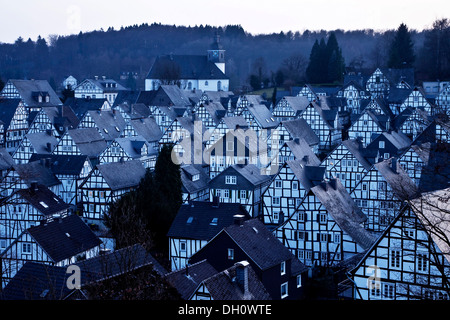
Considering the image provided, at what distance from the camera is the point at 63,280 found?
1842 centimetres

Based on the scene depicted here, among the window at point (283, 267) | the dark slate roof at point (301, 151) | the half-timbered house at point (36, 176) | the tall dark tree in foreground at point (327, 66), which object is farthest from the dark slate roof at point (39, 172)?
the tall dark tree in foreground at point (327, 66)

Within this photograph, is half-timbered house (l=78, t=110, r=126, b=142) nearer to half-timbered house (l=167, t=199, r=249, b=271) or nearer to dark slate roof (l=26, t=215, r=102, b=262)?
dark slate roof (l=26, t=215, r=102, b=262)

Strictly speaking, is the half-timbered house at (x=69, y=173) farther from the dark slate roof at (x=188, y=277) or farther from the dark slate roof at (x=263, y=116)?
the dark slate roof at (x=188, y=277)

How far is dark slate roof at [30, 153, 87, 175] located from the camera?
122ft

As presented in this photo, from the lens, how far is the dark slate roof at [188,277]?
63.5ft

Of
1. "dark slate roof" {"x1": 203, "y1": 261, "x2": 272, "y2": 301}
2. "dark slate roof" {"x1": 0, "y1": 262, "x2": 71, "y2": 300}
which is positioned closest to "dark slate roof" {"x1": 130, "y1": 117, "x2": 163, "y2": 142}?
"dark slate roof" {"x1": 0, "y1": 262, "x2": 71, "y2": 300}

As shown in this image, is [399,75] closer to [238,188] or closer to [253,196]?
[253,196]

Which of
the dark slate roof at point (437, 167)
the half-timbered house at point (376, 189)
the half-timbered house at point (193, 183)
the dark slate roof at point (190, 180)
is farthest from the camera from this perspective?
the dark slate roof at point (190, 180)

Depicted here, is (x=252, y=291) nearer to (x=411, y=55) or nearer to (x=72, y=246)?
(x=72, y=246)

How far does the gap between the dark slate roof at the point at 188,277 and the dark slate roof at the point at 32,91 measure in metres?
45.8

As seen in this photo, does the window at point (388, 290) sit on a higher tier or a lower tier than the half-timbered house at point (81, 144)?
lower

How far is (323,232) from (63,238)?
1095cm

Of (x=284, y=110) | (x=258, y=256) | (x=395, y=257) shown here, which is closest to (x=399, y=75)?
(x=284, y=110)
